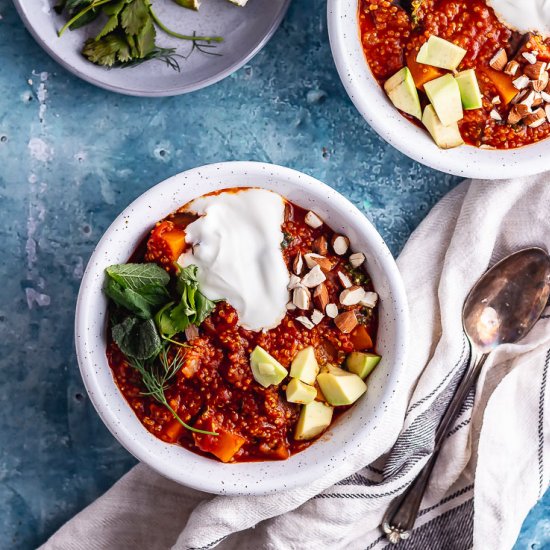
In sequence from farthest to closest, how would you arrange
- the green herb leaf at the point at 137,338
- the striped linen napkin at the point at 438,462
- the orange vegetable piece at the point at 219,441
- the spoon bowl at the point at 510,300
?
the spoon bowl at the point at 510,300 < the striped linen napkin at the point at 438,462 < the orange vegetable piece at the point at 219,441 < the green herb leaf at the point at 137,338

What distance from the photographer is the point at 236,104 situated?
266cm

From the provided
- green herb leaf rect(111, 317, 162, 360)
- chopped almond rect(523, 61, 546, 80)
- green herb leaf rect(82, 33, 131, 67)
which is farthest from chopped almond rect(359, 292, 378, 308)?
green herb leaf rect(82, 33, 131, 67)

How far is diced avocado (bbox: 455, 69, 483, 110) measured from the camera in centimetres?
241

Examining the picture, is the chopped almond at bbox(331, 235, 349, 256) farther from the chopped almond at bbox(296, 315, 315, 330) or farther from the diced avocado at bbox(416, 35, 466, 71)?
the diced avocado at bbox(416, 35, 466, 71)

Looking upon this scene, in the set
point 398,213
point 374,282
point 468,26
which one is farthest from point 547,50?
point 374,282

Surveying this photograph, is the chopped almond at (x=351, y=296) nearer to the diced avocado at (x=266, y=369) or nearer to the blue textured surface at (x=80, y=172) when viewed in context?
the diced avocado at (x=266, y=369)

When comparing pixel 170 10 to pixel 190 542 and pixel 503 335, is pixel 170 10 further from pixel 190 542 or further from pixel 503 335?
pixel 190 542

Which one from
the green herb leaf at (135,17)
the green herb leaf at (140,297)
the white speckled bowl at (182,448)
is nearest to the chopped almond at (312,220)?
the white speckled bowl at (182,448)

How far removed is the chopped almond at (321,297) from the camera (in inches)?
90.9

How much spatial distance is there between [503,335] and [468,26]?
0.98m

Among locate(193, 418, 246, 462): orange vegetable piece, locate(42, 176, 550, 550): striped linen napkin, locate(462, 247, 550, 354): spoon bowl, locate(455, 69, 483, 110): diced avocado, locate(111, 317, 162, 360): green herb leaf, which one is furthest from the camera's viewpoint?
locate(462, 247, 550, 354): spoon bowl

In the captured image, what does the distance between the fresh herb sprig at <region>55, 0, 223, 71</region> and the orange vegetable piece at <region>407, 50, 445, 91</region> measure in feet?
2.22

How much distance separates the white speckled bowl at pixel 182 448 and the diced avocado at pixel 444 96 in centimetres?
42

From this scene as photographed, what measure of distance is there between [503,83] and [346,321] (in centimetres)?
88
